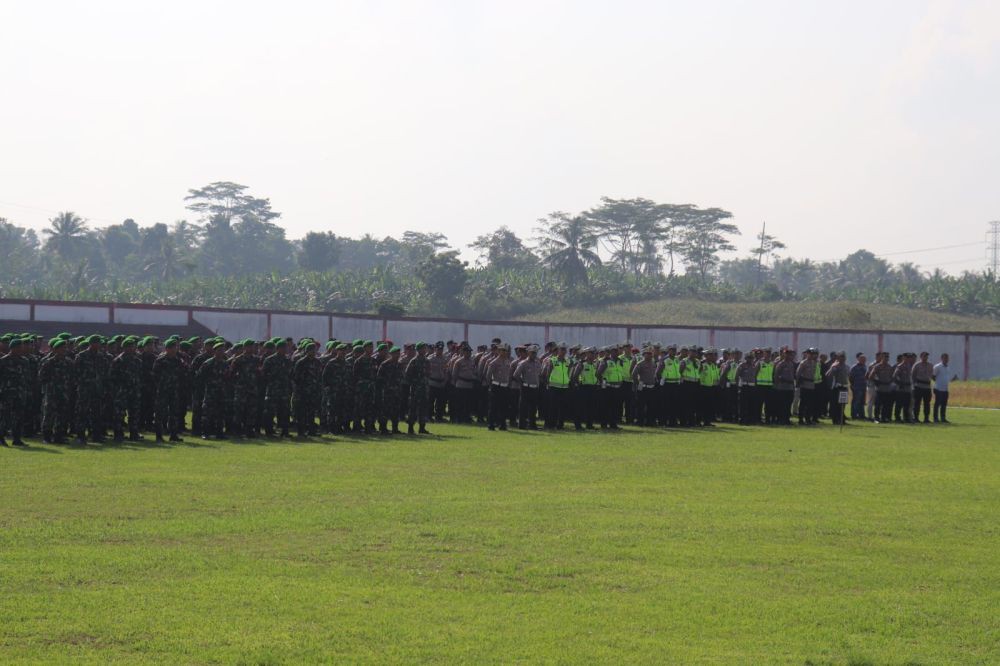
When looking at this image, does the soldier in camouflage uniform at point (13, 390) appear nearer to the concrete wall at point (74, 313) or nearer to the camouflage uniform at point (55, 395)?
the camouflage uniform at point (55, 395)

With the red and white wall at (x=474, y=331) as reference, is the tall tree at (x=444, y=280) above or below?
above

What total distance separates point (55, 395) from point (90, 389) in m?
0.67

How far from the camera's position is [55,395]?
826 inches

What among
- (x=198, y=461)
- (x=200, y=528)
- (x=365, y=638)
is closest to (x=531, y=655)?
(x=365, y=638)

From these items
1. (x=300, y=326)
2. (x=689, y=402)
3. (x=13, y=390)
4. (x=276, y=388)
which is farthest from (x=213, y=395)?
(x=300, y=326)

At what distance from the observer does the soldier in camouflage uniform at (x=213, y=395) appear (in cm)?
2258

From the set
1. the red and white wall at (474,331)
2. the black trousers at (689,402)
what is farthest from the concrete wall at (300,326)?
the black trousers at (689,402)

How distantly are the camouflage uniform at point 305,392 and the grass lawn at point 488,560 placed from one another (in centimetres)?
434

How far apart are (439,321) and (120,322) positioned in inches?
453

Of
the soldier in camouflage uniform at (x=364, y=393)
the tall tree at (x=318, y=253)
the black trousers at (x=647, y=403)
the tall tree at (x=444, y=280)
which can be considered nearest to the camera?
the soldier in camouflage uniform at (x=364, y=393)

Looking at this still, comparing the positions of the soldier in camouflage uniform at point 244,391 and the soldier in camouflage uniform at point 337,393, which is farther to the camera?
the soldier in camouflage uniform at point 337,393

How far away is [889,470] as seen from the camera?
19297mm

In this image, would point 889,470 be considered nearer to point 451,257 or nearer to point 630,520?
point 630,520

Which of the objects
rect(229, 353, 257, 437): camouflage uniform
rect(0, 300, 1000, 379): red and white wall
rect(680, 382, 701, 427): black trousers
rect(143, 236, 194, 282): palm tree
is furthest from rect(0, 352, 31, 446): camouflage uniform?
rect(143, 236, 194, 282): palm tree
